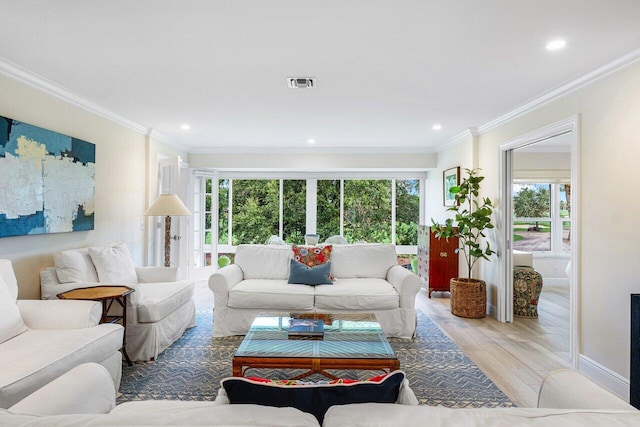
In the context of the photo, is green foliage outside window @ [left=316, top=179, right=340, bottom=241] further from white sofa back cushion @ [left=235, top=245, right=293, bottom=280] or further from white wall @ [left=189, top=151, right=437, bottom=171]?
white sofa back cushion @ [left=235, top=245, right=293, bottom=280]

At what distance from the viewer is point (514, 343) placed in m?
3.73

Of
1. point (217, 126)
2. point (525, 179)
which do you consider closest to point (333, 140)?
point (217, 126)

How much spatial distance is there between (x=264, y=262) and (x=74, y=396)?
320 cm

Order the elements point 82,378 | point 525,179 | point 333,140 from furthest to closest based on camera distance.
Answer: point 525,179 < point 333,140 < point 82,378

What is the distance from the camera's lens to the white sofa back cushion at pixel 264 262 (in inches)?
174

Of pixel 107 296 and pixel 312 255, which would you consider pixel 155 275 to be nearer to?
pixel 107 296

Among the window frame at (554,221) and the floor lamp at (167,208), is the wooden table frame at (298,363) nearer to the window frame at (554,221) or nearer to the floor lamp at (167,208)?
the floor lamp at (167,208)

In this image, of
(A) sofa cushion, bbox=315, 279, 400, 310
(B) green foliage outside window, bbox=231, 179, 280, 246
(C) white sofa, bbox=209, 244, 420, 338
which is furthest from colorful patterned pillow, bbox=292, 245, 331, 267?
(B) green foliage outside window, bbox=231, 179, 280, 246

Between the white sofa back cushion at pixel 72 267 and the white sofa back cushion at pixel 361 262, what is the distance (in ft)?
8.30

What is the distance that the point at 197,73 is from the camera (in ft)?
10.1

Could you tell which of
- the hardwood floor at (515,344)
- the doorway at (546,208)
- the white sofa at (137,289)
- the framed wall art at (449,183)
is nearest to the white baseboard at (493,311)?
the hardwood floor at (515,344)

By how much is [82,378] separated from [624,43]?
11.5 ft

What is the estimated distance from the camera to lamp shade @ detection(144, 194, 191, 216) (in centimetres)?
444

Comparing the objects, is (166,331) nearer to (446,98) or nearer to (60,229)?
(60,229)
